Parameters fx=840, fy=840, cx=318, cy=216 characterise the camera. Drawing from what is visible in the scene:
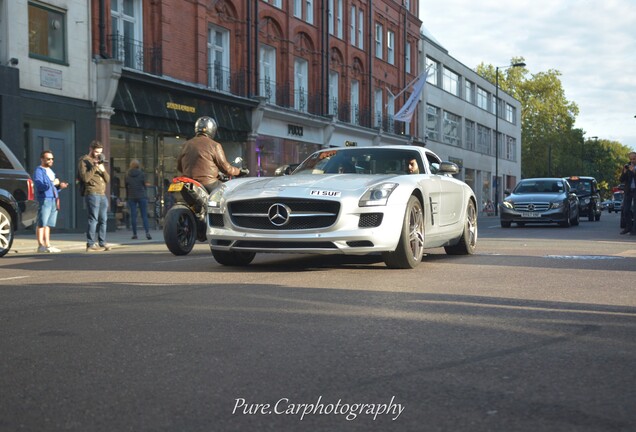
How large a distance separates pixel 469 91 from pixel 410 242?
203 ft

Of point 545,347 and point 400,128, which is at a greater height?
point 400,128

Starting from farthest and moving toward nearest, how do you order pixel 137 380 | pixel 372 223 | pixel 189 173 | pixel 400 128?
pixel 400 128 → pixel 189 173 → pixel 372 223 → pixel 137 380

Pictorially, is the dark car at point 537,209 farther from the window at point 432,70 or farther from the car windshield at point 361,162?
the window at point 432,70

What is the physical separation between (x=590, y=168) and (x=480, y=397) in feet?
420

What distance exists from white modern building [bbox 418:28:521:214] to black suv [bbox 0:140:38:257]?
122 ft

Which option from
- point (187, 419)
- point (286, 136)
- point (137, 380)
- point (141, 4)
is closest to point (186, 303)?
point (137, 380)

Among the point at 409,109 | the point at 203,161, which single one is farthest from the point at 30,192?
the point at 409,109

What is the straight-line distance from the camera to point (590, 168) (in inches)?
4906

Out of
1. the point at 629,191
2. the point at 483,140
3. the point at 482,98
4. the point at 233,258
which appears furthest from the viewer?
the point at 482,98

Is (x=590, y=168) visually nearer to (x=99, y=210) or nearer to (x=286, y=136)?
(x=286, y=136)

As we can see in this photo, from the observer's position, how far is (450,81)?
62562 mm

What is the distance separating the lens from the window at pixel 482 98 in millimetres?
71562

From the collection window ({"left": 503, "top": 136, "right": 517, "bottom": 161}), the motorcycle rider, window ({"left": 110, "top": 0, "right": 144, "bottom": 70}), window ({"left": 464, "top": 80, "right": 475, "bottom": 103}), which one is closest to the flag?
window ({"left": 110, "top": 0, "right": 144, "bottom": 70})

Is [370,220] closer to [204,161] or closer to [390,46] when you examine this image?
[204,161]
